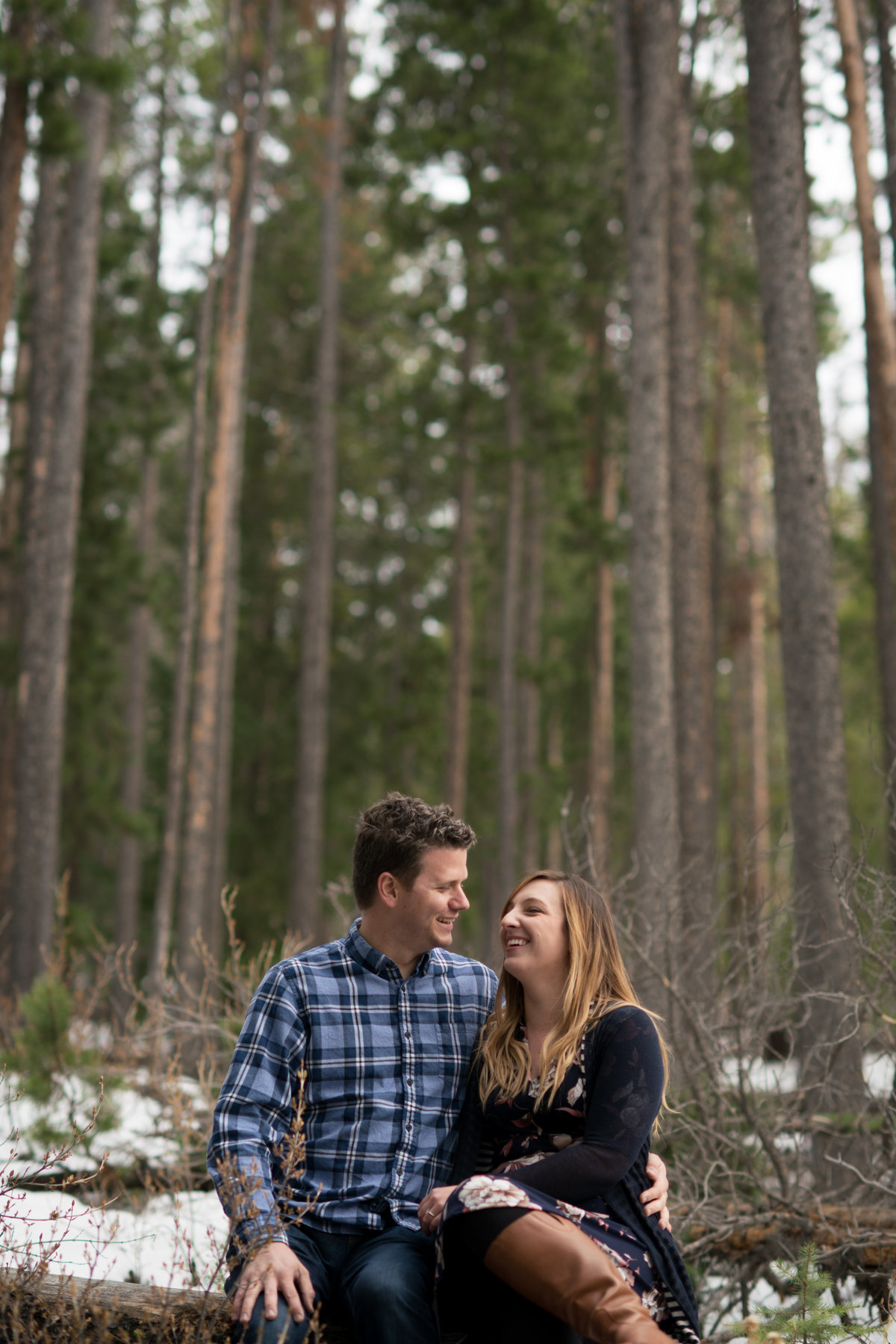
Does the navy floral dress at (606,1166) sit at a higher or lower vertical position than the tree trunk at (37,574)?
lower

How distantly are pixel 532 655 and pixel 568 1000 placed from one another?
48.0 ft

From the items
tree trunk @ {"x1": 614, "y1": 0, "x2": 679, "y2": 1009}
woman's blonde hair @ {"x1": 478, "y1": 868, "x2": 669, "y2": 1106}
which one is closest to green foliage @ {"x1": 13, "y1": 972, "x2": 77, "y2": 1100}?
woman's blonde hair @ {"x1": 478, "y1": 868, "x2": 669, "y2": 1106}

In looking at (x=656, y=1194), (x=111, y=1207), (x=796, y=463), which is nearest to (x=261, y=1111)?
(x=656, y=1194)

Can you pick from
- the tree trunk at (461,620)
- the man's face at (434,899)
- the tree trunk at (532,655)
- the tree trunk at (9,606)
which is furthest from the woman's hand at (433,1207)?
the tree trunk at (532,655)

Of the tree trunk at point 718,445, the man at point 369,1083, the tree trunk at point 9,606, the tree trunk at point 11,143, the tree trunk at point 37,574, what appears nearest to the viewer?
the man at point 369,1083

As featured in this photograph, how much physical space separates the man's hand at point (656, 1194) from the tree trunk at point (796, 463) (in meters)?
3.41

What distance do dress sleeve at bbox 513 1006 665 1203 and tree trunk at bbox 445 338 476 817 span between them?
41.5 feet

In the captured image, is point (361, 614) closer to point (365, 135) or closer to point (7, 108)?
point (365, 135)

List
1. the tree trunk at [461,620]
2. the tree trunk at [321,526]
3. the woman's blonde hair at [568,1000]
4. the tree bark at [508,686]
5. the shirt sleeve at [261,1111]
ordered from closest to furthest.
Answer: the shirt sleeve at [261,1111] → the woman's blonde hair at [568,1000] → the tree trunk at [321,526] → the tree bark at [508,686] → the tree trunk at [461,620]

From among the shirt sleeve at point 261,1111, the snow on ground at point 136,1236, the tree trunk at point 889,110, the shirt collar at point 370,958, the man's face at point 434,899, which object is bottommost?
the snow on ground at point 136,1236

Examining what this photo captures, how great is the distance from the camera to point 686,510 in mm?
10594

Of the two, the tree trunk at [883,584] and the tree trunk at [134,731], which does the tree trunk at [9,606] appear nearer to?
the tree trunk at [134,731]

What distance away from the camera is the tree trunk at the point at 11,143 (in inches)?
288

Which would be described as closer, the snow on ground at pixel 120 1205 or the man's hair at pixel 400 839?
the man's hair at pixel 400 839
